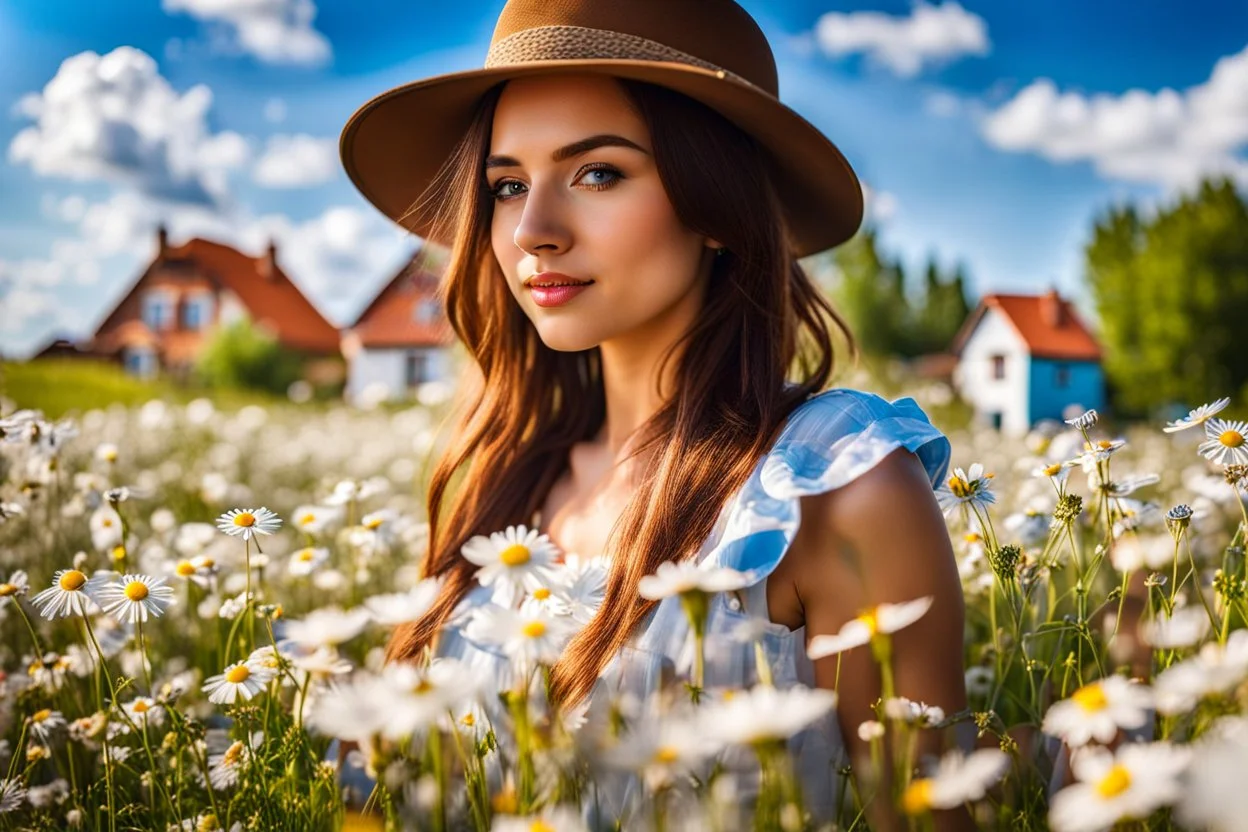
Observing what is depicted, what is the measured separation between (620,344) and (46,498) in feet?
4.86

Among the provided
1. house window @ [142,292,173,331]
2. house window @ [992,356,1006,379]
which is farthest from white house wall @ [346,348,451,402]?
house window @ [992,356,1006,379]

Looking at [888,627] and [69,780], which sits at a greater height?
[888,627]

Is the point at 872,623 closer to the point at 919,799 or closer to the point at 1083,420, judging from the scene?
the point at 919,799

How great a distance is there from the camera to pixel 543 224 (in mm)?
1771

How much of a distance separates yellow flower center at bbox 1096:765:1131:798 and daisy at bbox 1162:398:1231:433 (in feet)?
2.44

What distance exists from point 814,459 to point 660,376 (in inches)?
22.3

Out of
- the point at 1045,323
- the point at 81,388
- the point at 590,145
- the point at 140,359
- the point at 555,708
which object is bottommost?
the point at 555,708

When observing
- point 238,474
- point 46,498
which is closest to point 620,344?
point 46,498

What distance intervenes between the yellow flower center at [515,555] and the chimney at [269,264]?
100ft

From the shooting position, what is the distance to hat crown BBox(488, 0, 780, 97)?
5.93 feet

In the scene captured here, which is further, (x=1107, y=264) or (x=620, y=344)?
(x=1107, y=264)

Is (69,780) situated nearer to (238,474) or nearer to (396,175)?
(396,175)

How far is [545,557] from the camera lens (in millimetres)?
1065

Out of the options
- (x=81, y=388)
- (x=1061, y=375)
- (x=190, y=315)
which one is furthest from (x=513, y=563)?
(x=190, y=315)
